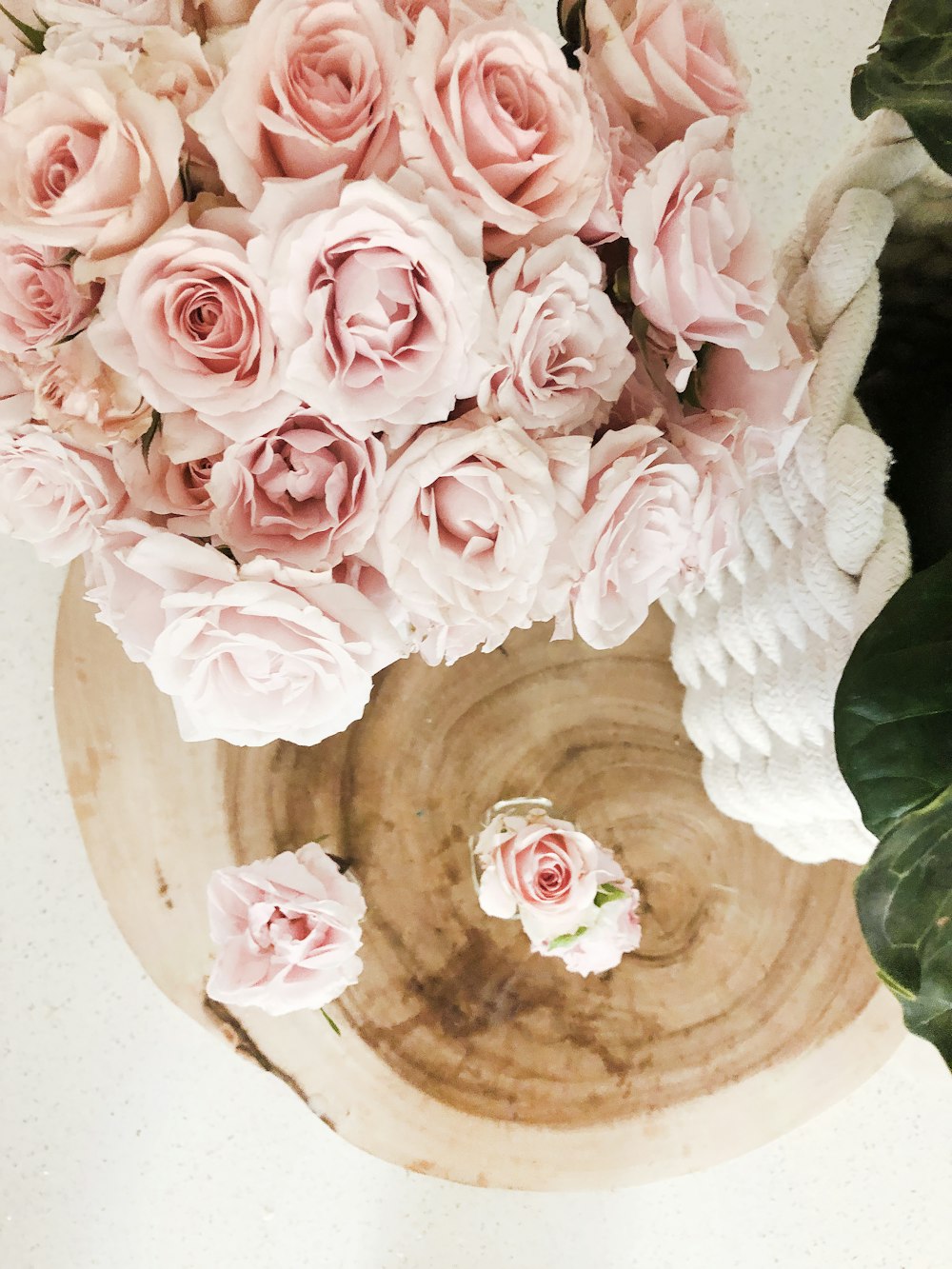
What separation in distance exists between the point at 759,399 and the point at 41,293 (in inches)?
11.1

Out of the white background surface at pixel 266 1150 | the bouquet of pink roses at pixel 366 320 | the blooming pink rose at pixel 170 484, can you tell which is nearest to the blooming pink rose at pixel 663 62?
the bouquet of pink roses at pixel 366 320

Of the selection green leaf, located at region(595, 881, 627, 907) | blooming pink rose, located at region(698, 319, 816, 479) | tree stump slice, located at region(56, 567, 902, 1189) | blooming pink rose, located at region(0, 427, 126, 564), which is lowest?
tree stump slice, located at region(56, 567, 902, 1189)

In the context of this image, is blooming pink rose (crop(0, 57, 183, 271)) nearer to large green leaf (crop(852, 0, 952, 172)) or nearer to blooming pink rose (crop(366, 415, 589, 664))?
blooming pink rose (crop(366, 415, 589, 664))

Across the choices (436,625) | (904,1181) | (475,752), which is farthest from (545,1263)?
(436,625)

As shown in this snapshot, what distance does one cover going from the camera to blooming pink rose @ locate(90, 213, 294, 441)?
1.04 ft

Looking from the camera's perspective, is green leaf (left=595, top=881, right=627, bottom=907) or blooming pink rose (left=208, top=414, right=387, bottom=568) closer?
blooming pink rose (left=208, top=414, right=387, bottom=568)

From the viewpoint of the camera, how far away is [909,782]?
1.22 feet

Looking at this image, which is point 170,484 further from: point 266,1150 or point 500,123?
point 266,1150

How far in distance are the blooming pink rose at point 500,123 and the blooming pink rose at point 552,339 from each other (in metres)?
0.02

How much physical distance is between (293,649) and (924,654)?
24cm

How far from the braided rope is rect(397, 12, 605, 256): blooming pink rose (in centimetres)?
17

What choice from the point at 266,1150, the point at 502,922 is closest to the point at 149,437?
the point at 502,922

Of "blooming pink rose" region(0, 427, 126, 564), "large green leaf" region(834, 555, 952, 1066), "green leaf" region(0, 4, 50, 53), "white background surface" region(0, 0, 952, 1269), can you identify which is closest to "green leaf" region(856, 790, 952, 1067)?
"large green leaf" region(834, 555, 952, 1066)

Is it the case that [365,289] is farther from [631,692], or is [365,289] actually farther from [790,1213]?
[790,1213]
